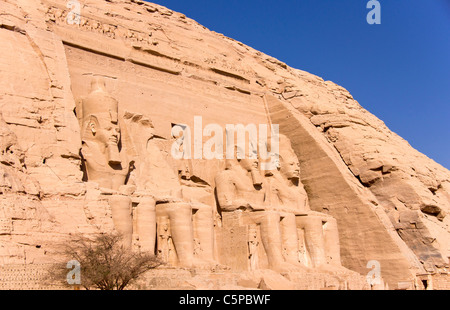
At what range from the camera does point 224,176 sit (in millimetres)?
12898

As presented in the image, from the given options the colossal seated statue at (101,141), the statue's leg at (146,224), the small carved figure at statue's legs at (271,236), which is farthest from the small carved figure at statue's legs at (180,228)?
the small carved figure at statue's legs at (271,236)

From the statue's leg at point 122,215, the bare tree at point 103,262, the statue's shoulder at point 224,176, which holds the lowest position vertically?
the bare tree at point 103,262

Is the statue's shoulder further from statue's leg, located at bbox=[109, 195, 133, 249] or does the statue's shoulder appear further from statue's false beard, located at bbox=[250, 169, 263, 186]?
statue's leg, located at bbox=[109, 195, 133, 249]

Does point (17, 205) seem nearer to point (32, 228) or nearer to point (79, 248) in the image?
point (32, 228)

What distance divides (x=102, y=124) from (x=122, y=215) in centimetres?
181

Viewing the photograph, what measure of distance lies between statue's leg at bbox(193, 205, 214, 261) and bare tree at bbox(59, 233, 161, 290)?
135 inches

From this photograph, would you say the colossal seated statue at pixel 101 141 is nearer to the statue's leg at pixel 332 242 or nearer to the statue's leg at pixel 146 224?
the statue's leg at pixel 146 224

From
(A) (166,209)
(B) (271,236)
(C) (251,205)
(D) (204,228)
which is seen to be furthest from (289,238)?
(A) (166,209)

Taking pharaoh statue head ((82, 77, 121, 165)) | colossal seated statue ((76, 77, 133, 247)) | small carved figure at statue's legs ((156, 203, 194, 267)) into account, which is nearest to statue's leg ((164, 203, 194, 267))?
small carved figure at statue's legs ((156, 203, 194, 267))

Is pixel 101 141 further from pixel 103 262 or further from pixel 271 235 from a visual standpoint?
pixel 271 235

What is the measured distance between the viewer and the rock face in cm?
901

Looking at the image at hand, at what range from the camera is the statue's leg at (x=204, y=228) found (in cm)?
1163

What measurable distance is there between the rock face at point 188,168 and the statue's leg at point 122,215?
0.02 meters
